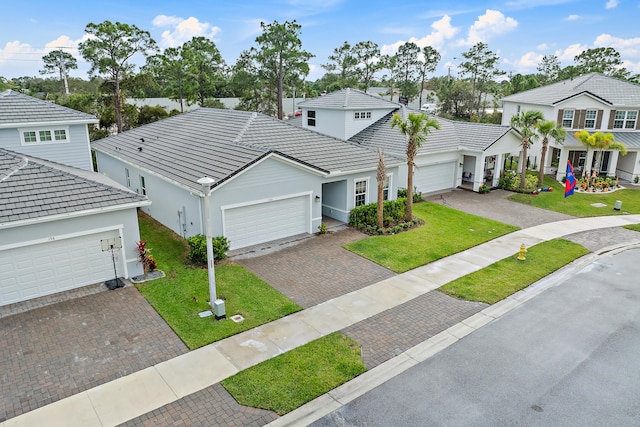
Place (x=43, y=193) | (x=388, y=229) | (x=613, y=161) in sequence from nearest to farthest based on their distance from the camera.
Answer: (x=43, y=193) → (x=388, y=229) → (x=613, y=161)

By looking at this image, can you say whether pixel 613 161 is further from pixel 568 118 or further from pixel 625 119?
pixel 568 118

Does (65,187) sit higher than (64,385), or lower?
higher

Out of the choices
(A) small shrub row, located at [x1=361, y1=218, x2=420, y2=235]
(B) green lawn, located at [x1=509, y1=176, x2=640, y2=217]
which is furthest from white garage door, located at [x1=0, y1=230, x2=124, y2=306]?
(B) green lawn, located at [x1=509, y1=176, x2=640, y2=217]

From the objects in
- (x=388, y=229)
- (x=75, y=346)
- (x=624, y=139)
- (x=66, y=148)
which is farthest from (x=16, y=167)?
(x=624, y=139)

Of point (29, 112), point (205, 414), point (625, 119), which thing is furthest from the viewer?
point (625, 119)

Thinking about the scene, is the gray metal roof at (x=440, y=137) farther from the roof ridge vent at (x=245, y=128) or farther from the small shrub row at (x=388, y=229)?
→ the roof ridge vent at (x=245, y=128)

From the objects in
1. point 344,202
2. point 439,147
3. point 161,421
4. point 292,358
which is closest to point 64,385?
point 161,421

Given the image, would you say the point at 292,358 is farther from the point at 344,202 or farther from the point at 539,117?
the point at 539,117
